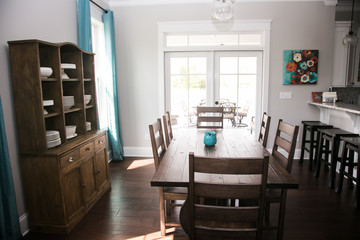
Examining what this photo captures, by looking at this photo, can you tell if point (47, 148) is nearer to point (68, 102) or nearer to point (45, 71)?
point (68, 102)

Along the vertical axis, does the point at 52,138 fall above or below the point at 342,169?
above

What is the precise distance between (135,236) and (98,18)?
11.0ft

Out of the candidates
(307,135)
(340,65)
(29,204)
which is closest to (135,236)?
(29,204)

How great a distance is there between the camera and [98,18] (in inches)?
160

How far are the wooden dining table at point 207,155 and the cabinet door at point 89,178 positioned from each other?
944mm

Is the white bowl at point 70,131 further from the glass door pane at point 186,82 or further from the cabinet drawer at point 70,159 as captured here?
the glass door pane at point 186,82

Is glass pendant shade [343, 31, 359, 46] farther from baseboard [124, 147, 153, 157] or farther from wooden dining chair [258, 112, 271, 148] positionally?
baseboard [124, 147, 153, 157]

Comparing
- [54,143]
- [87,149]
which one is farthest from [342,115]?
[54,143]

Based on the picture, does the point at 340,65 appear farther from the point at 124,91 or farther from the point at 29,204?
the point at 29,204

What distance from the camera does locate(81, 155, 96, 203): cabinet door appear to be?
8.85 ft

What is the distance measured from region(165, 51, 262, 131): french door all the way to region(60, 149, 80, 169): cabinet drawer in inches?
96.5

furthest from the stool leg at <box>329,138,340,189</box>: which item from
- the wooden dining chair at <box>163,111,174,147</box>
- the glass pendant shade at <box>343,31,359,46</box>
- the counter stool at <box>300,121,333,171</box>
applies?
the wooden dining chair at <box>163,111,174,147</box>

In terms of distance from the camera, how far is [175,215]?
106 inches

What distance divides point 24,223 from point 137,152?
258 cm
